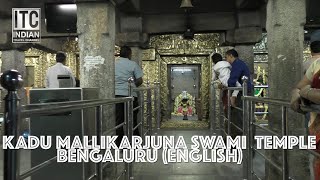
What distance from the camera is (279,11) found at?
428cm

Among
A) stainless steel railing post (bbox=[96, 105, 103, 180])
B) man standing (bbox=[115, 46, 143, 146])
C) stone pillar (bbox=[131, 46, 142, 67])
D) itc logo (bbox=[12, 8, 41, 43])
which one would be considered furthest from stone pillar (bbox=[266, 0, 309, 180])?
itc logo (bbox=[12, 8, 41, 43])

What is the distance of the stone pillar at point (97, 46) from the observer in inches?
190

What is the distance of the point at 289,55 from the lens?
4.29m

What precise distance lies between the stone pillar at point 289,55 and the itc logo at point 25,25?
5.34 m

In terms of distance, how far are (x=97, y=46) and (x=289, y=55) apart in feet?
8.06

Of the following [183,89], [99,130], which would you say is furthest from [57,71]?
[183,89]

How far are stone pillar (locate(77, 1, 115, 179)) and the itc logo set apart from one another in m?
3.36

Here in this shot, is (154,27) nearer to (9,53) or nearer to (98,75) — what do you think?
(9,53)

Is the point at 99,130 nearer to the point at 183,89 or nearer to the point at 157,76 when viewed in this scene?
the point at 157,76

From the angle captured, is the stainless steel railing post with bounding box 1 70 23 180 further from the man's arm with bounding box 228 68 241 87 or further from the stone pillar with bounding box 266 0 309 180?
the man's arm with bounding box 228 68 241 87

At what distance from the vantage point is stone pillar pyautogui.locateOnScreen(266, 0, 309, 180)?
4.27m

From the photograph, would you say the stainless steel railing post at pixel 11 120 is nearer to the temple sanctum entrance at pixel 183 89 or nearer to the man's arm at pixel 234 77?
the man's arm at pixel 234 77

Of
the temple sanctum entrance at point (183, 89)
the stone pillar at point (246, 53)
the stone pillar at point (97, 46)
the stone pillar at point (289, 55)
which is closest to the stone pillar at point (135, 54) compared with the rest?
the stone pillar at point (246, 53)

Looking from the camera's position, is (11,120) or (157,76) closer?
(11,120)
